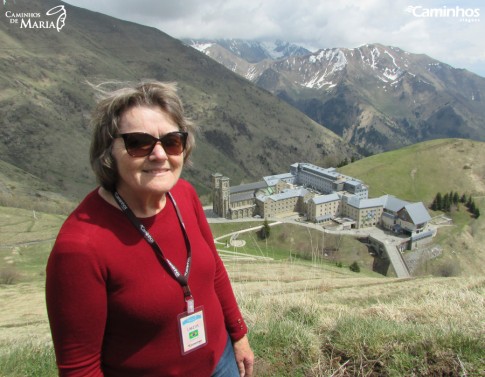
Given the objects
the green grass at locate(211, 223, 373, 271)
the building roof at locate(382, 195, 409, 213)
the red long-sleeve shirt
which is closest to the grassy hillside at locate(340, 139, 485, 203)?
the building roof at locate(382, 195, 409, 213)

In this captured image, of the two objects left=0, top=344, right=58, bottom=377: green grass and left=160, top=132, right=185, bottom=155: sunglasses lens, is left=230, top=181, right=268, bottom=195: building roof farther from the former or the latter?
left=160, top=132, right=185, bottom=155: sunglasses lens

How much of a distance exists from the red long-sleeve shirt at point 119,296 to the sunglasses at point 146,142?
25.5 inches

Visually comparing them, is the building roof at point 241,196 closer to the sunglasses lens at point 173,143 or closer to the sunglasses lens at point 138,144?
the sunglasses lens at point 173,143

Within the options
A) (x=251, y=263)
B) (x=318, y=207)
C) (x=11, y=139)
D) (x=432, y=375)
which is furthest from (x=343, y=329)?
(x=11, y=139)

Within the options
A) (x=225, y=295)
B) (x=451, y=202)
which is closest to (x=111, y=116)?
(x=225, y=295)

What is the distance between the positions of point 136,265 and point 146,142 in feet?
4.61

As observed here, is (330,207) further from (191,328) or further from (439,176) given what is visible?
(191,328)

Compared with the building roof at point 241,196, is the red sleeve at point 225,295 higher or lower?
higher

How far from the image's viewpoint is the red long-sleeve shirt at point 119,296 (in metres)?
3.49

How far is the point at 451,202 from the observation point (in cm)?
11256

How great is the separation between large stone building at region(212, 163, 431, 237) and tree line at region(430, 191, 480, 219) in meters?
17.3

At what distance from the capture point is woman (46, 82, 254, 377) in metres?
3.54

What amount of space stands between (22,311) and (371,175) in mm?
123243

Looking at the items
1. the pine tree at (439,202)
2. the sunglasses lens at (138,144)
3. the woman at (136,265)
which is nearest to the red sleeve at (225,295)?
the woman at (136,265)
